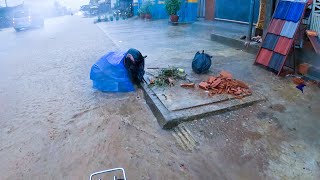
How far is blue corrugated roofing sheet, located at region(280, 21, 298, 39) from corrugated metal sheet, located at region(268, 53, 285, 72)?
449mm

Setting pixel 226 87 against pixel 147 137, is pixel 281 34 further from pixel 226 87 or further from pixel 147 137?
pixel 147 137

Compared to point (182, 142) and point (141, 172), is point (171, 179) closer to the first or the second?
point (141, 172)

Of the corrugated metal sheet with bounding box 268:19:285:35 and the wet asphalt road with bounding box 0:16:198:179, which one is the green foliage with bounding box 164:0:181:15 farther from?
the wet asphalt road with bounding box 0:16:198:179

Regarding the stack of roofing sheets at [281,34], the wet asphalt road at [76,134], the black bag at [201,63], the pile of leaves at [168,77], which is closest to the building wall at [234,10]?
the stack of roofing sheets at [281,34]

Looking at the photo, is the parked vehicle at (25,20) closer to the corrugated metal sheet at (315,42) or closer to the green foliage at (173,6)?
the green foliage at (173,6)

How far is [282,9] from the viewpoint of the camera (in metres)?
5.82

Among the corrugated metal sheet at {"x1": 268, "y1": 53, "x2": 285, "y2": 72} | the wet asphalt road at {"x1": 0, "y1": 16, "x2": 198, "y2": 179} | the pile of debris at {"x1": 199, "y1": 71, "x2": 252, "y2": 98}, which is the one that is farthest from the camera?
the corrugated metal sheet at {"x1": 268, "y1": 53, "x2": 285, "y2": 72}

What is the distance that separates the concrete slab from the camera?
400cm

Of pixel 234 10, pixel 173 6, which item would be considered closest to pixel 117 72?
pixel 234 10

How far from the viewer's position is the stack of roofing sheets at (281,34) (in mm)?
5398

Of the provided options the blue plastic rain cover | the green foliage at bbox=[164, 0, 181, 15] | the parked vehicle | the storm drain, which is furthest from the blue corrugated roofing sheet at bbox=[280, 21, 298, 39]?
the parked vehicle

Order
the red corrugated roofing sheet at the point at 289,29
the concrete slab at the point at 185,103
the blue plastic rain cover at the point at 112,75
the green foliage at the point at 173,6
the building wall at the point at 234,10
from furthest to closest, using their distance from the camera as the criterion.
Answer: the green foliage at the point at 173,6
the building wall at the point at 234,10
the red corrugated roofing sheet at the point at 289,29
the blue plastic rain cover at the point at 112,75
the concrete slab at the point at 185,103

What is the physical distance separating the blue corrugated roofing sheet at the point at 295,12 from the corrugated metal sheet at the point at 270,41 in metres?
0.47

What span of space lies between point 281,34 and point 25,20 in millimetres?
18978
